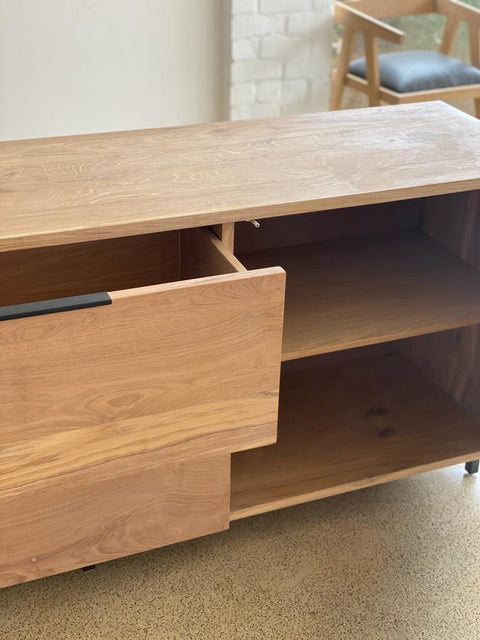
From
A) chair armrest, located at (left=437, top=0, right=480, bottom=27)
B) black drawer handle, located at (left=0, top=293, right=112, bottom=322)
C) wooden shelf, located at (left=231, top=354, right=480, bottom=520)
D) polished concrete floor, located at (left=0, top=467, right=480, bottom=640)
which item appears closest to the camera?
black drawer handle, located at (left=0, top=293, right=112, bottom=322)

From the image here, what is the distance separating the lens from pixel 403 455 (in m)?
1.51

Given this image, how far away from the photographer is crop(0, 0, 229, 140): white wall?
2494 mm

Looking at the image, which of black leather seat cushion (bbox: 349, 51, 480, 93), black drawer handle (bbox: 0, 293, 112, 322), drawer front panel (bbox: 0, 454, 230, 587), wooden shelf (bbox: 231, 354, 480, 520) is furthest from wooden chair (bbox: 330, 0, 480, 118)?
black drawer handle (bbox: 0, 293, 112, 322)

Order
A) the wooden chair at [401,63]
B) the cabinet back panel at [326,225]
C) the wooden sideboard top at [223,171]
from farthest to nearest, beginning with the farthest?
the wooden chair at [401,63] → the cabinet back panel at [326,225] → the wooden sideboard top at [223,171]

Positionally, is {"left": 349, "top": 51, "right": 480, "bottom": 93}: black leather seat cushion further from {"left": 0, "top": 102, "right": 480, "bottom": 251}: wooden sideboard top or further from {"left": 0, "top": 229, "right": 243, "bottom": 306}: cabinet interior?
{"left": 0, "top": 229, "right": 243, "bottom": 306}: cabinet interior

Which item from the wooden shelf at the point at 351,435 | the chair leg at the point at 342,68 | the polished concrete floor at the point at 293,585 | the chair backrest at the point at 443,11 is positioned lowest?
the polished concrete floor at the point at 293,585

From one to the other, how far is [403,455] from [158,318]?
2.11ft

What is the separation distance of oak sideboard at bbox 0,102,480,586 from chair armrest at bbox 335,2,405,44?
1.05m

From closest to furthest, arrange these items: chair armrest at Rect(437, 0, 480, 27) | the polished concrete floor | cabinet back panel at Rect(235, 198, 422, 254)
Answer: the polished concrete floor < cabinet back panel at Rect(235, 198, 422, 254) < chair armrest at Rect(437, 0, 480, 27)

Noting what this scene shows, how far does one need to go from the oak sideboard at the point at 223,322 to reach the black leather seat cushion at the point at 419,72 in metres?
1.10

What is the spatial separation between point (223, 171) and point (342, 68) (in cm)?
166

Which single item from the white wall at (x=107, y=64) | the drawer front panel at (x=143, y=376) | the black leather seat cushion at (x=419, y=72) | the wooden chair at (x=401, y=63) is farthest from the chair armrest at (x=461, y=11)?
the drawer front panel at (x=143, y=376)

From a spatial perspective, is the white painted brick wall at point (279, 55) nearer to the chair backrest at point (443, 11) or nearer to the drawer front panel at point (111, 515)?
the chair backrest at point (443, 11)

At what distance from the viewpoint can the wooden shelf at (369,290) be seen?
1347 mm
